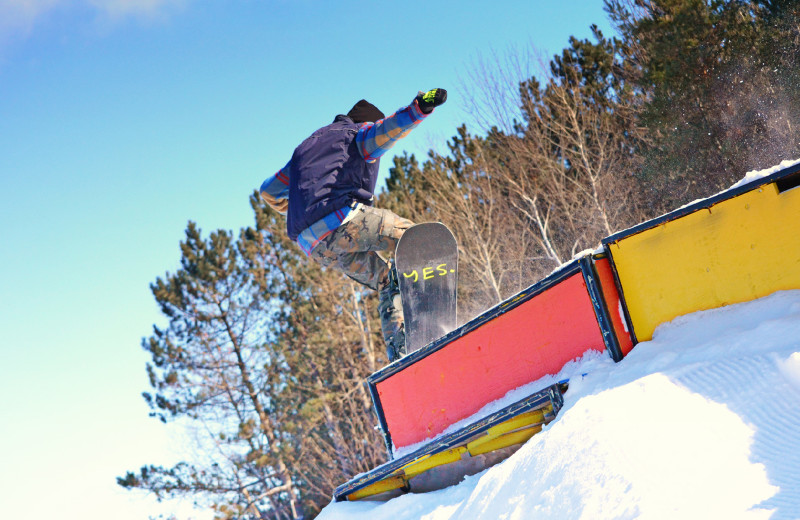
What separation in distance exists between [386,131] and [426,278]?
0.98 m

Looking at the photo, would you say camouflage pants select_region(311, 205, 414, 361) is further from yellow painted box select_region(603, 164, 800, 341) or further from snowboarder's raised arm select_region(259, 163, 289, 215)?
yellow painted box select_region(603, 164, 800, 341)

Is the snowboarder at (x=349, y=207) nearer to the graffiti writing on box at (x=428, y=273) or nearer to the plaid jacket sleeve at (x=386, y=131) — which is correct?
the plaid jacket sleeve at (x=386, y=131)

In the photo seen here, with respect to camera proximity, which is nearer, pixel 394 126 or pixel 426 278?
pixel 394 126

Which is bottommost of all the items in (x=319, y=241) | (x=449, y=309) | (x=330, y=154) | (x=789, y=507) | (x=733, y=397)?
(x=789, y=507)

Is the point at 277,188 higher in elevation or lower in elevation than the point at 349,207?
higher

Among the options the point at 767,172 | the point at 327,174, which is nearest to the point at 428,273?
the point at 327,174

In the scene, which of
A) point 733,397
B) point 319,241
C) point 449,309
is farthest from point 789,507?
point 319,241

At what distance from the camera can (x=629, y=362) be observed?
245cm

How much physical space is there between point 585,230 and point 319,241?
1463 cm

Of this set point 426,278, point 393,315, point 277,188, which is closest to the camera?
point 426,278

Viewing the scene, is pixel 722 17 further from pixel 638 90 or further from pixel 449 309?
pixel 449 309

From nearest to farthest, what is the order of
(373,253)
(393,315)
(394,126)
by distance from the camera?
(394,126) → (393,315) → (373,253)

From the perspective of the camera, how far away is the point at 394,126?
409 cm

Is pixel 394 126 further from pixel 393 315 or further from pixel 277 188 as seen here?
pixel 393 315
